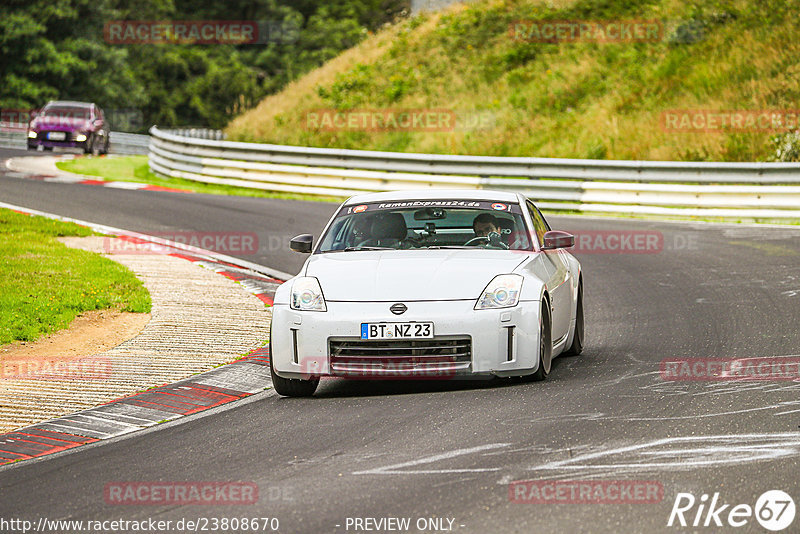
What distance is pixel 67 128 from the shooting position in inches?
1460

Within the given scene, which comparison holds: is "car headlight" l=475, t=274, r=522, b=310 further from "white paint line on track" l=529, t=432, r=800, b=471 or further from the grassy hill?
the grassy hill

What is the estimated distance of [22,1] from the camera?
51.4 m

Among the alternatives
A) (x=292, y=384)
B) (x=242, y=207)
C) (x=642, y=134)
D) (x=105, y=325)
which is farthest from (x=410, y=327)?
(x=642, y=134)

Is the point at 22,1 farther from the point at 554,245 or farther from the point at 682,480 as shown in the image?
the point at 682,480

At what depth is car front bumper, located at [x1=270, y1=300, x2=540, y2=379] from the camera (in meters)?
8.08

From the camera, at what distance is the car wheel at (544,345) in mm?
8375

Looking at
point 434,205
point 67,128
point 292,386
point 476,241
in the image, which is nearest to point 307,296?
point 292,386

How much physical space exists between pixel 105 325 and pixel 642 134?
1820cm

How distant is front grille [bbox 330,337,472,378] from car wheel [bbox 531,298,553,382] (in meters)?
0.58

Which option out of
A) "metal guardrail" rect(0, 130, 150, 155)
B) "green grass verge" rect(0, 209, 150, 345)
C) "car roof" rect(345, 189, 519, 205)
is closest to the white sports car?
"car roof" rect(345, 189, 519, 205)

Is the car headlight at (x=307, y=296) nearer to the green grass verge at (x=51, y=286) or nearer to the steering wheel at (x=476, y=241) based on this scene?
the steering wheel at (x=476, y=241)

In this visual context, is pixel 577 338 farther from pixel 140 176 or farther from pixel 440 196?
pixel 140 176

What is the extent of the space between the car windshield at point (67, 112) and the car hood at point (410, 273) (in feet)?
98.7

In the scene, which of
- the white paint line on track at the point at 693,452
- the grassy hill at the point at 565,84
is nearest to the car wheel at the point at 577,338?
the white paint line on track at the point at 693,452
